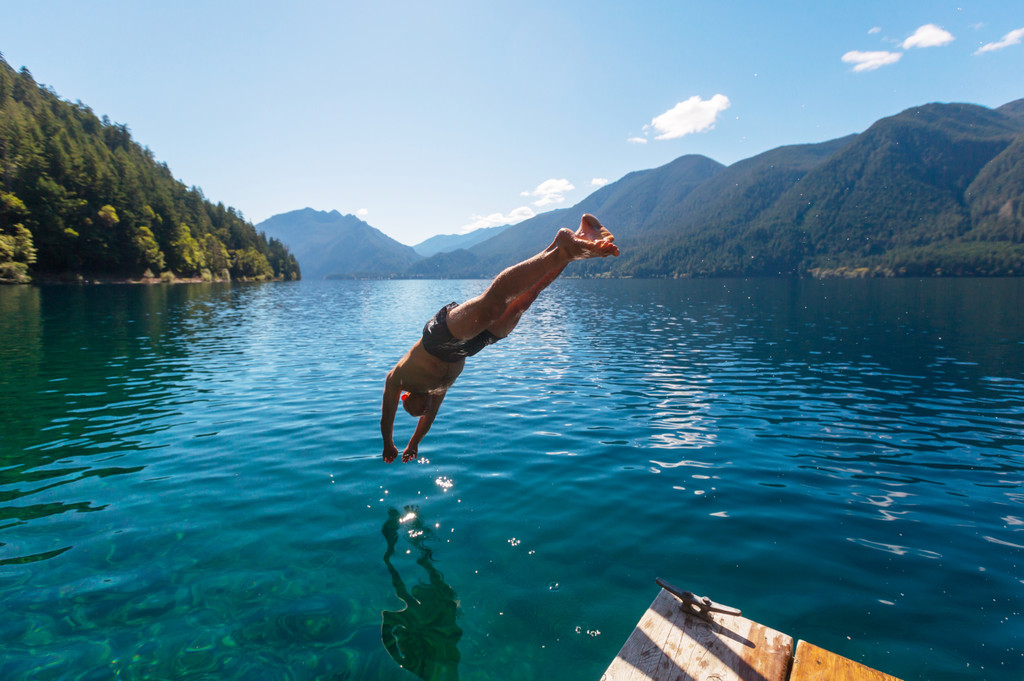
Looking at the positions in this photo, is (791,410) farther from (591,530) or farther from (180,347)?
(180,347)

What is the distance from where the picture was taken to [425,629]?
556cm

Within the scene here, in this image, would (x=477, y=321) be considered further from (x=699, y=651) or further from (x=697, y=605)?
(x=699, y=651)

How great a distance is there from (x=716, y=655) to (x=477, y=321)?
4.42m

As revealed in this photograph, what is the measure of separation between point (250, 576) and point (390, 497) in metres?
2.83

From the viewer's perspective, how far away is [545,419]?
47.6 feet

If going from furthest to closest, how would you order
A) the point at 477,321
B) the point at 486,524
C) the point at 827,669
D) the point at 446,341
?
the point at 486,524 < the point at 446,341 < the point at 477,321 < the point at 827,669

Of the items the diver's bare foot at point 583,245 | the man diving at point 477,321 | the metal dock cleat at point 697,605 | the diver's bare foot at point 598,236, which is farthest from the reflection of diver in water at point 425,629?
the diver's bare foot at point 598,236

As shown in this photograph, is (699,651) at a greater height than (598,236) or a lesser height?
lesser

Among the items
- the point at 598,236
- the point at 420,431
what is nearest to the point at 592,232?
the point at 598,236

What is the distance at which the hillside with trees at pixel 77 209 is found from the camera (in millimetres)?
79250

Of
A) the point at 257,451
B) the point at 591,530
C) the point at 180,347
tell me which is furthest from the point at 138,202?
the point at 591,530

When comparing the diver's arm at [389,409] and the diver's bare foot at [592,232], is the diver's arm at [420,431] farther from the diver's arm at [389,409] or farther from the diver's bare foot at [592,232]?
the diver's bare foot at [592,232]

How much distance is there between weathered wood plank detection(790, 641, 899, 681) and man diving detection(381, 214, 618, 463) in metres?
4.31

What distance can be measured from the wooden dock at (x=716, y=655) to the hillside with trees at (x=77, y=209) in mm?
98818
